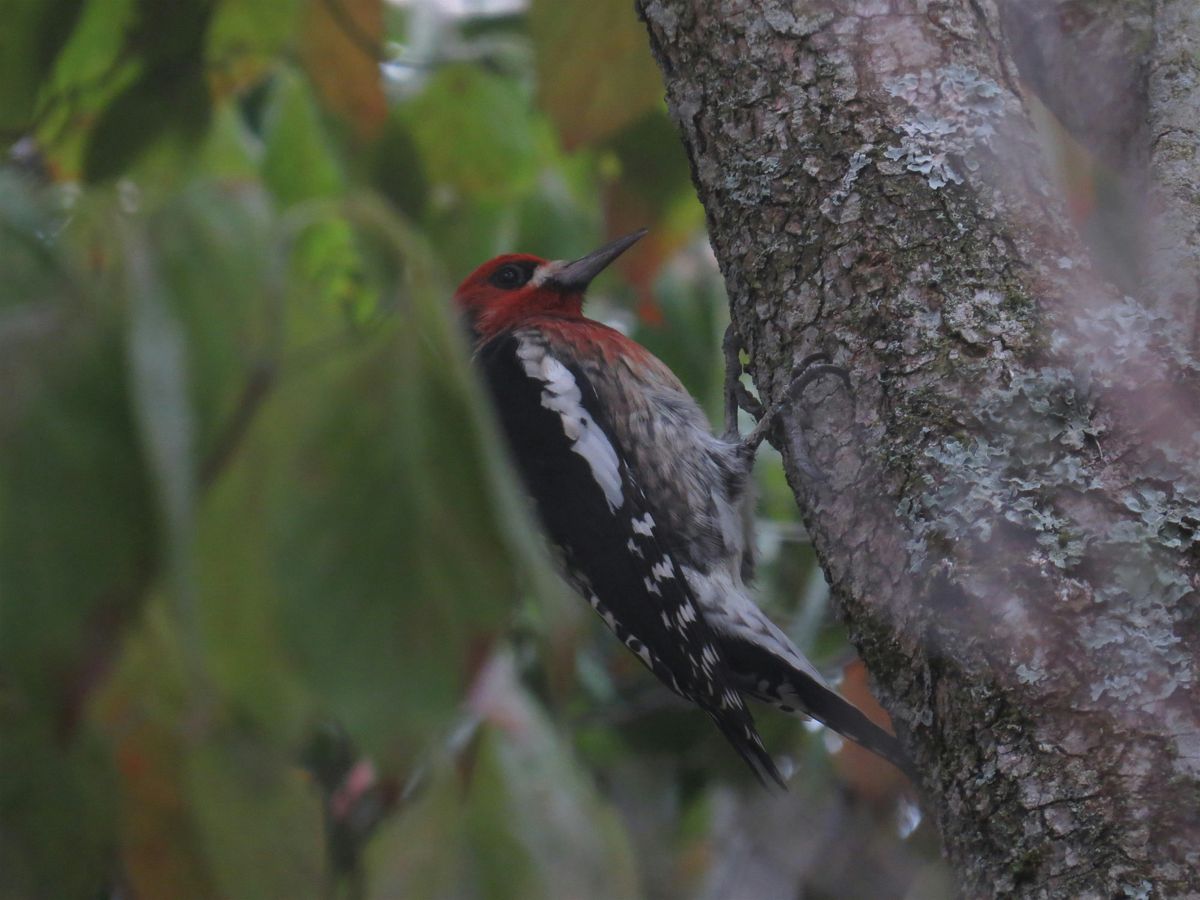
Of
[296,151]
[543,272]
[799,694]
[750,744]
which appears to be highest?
[296,151]

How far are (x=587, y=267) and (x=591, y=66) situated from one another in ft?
3.55

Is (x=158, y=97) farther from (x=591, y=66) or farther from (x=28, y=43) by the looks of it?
(x=591, y=66)

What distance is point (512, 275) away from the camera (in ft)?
11.4

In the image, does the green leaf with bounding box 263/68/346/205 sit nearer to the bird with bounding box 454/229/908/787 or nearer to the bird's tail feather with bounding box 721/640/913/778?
the bird with bounding box 454/229/908/787

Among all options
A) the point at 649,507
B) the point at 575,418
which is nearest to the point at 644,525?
the point at 649,507

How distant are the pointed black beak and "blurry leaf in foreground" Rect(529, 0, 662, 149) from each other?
685 mm

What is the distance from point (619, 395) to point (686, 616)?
2.02 feet

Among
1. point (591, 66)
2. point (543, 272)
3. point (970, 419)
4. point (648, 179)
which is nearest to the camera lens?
point (970, 419)

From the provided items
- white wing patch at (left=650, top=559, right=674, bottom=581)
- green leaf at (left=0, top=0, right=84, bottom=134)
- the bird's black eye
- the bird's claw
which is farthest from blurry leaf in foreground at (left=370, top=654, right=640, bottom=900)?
the bird's black eye

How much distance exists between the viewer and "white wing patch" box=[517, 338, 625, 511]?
2861mm

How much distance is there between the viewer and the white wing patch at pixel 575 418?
286 cm

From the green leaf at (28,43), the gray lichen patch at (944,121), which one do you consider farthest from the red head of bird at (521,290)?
the green leaf at (28,43)

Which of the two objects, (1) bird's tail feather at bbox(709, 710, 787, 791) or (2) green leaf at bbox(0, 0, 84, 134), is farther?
(1) bird's tail feather at bbox(709, 710, 787, 791)

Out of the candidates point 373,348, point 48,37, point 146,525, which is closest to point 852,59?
point 373,348
